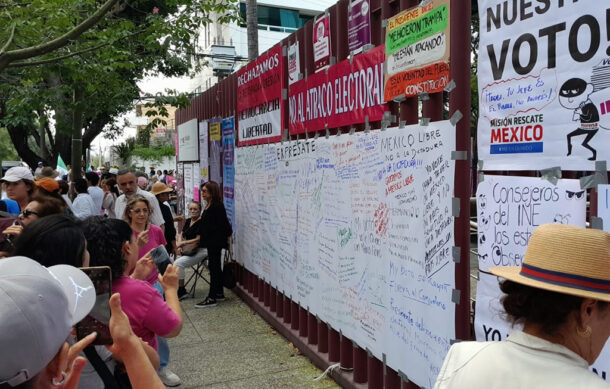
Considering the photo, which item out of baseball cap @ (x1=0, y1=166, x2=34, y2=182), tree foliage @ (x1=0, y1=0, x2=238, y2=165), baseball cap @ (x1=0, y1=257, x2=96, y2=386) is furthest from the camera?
tree foliage @ (x1=0, y1=0, x2=238, y2=165)

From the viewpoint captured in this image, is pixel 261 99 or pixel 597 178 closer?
pixel 597 178

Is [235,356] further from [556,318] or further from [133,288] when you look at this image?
[556,318]

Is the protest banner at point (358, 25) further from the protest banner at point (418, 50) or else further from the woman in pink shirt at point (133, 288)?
the woman in pink shirt at point (133, 288)

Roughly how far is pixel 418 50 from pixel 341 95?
126 centimetres

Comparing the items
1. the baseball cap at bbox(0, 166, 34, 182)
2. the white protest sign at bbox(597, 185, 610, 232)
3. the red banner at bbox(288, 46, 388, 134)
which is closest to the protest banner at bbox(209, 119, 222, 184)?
→ the red banner at bbox(288, 46, 388, 134)

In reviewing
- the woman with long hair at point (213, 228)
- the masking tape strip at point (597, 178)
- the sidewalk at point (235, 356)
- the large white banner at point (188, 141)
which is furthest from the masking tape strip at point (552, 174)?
the large white banner at point (188, 141)

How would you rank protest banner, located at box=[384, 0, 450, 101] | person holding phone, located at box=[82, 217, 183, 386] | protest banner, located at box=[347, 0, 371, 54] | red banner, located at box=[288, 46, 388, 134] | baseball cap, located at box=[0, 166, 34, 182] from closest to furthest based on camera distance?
person holding phone, located at box=[82, 217, 183, 386] → protest banner, located at box=[384, 0, 450, 101] → red banner, located at box=[288, 46, 388, 134] → protest banner, located at box=[347, 0, 371, 54] → baseball cap, located at box=[0, 166, 34, 182]

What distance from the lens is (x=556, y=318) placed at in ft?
5.14

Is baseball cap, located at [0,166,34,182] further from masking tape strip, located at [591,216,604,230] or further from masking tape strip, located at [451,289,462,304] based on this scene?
masking tape strip, located at [591,216,604,230]

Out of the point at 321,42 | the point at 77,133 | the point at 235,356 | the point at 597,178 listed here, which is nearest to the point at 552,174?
the point at 597,178

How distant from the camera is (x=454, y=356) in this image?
5.77 feet

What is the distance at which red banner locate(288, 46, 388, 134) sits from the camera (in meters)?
4.43

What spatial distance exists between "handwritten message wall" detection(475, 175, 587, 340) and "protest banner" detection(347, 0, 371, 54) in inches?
76.9

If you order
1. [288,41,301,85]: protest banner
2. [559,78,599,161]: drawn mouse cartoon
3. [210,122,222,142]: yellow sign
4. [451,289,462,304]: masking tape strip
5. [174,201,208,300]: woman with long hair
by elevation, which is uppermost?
[288,41,301,85]: protest banner
